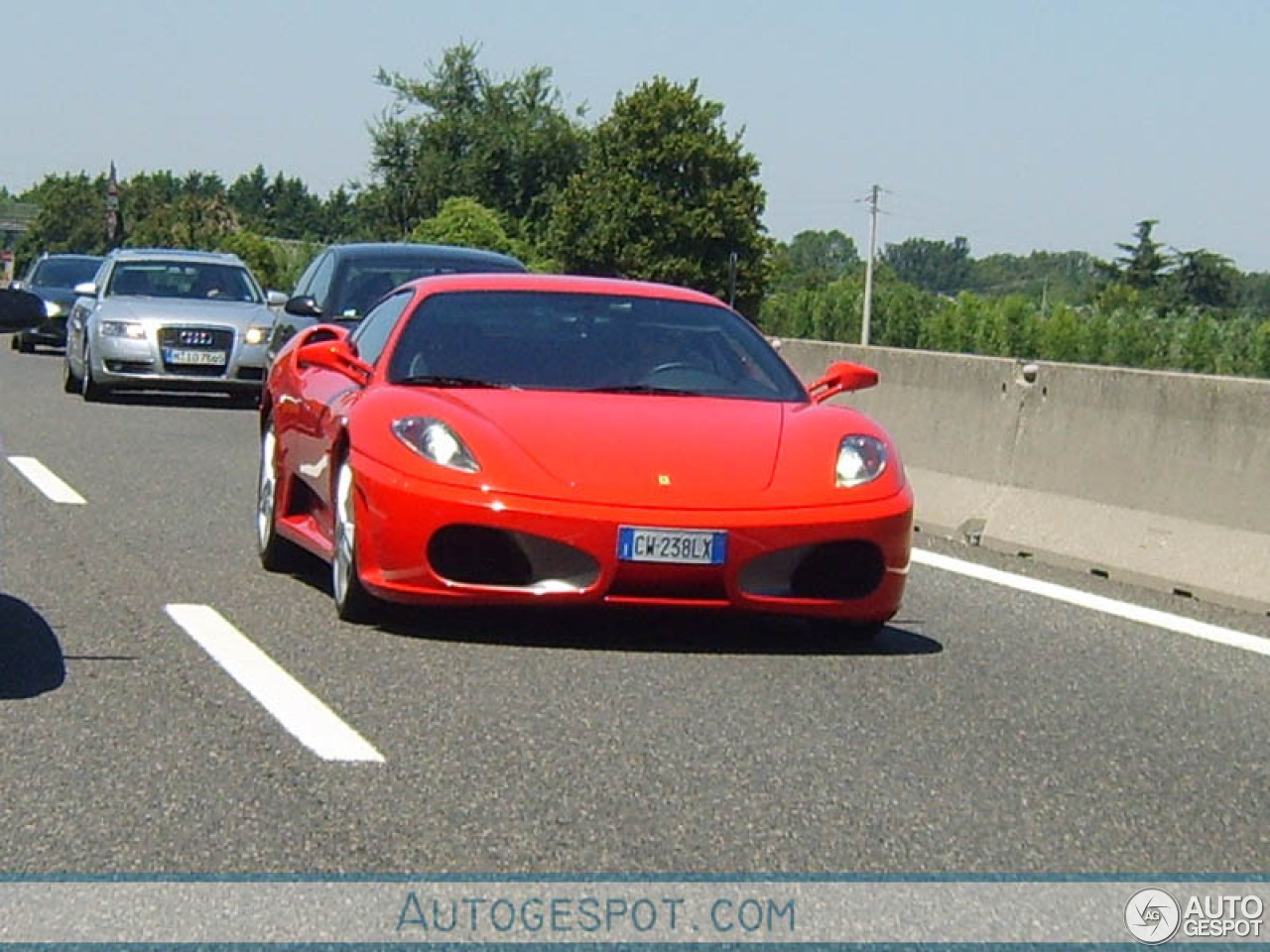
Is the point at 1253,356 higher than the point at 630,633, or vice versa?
the point at 630,633

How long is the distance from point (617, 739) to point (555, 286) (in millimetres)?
3381

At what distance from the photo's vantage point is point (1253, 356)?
111750 millimetres

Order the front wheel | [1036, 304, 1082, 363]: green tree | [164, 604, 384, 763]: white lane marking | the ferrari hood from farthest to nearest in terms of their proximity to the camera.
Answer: [1036, 304, 1082, 363]: green tree → the front wheel → the ferrari hood → [164, 604, 384, 763]: white lane marking

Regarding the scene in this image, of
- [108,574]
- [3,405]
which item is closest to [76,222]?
[3,405]

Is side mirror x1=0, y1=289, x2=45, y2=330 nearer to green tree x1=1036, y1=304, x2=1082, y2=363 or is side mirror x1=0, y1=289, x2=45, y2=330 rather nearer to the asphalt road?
the asphalt road

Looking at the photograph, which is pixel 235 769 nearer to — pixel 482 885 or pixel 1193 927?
pixel 482 885

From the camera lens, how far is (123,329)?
75.2ft

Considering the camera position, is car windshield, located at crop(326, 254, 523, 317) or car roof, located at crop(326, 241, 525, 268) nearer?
car windshield, located at crop(326, 254, 523, 317)

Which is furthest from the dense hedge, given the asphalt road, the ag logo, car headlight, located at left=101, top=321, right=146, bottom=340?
the ag logo

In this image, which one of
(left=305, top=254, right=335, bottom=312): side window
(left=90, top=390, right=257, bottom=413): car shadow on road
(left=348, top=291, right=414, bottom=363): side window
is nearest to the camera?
(left=348, top=291, right=414, bottom=363): side window

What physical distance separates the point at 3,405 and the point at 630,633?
13.8 m

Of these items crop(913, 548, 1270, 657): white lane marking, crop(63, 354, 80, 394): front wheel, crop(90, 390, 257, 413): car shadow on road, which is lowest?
crop(90, 390, 257, 413): car shadow on road

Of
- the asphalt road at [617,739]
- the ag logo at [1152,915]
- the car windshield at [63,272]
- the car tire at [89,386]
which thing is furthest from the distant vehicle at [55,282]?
the ag logo at [1152,915]

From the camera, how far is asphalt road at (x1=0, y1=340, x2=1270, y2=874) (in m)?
5.22
